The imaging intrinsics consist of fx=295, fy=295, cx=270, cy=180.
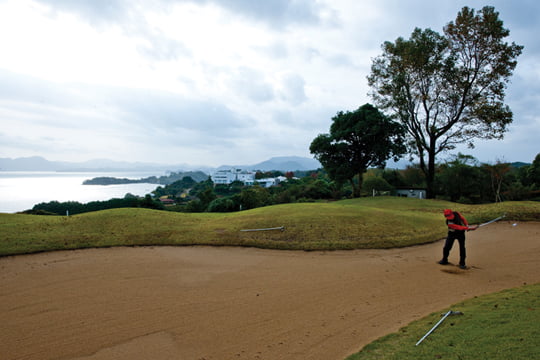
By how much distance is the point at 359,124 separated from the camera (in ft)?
89.8

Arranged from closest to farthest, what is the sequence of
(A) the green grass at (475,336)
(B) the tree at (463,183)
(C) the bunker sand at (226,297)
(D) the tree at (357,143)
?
(A) the green grass at (475,336) → (C) the bunker sand at (226,297) → (D) the tree at (357,143) → (B) the tree at (463,183)

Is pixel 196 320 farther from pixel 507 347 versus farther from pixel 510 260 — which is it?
pixel 510 260

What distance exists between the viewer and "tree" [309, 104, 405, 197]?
2739 centimetres

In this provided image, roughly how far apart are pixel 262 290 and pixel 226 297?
0.90 m

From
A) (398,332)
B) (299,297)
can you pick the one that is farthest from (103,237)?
(398,332)

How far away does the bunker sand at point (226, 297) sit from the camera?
16.3 feet

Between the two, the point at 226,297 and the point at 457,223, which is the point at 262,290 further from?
the point at 457,223

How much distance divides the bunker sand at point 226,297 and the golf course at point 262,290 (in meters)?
0.03

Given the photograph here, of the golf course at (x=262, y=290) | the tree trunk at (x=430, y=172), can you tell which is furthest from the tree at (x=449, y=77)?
the golf course at (x=262, y=290)

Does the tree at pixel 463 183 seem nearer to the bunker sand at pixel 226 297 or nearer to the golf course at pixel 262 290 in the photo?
the golf course at pixel 262 290

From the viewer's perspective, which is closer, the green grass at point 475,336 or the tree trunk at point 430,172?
the green grass at point 475,336

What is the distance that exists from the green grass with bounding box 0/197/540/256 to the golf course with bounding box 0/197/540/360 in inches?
3.2

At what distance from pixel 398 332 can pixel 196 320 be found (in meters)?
3.68

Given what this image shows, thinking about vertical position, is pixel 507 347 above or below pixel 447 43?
below
